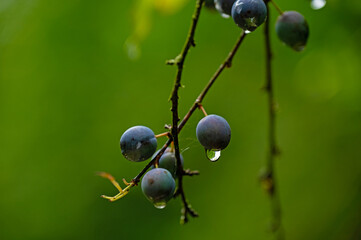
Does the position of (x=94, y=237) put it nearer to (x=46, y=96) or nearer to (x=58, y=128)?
(x=58, y=128)

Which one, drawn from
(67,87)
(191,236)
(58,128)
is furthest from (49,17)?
(191,236)

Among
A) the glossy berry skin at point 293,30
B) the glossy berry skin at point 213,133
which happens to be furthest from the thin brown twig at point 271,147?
the glossy berry skin at point 213,133

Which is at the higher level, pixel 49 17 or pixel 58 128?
pixel 49 17

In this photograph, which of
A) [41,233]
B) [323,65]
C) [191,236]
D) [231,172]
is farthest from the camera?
→ [41,233]

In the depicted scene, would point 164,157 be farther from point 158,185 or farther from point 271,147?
point 271,147

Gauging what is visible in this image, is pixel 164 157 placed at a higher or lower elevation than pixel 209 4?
→ lower

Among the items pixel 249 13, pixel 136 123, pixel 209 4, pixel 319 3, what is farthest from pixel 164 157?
pixel 136 123

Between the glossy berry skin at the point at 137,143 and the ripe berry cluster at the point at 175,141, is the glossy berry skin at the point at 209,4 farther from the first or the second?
the glossy berry skin at the point at 137,143
